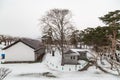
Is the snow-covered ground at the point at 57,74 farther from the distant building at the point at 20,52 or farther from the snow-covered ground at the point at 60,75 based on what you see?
the distant building at the point at 20,52

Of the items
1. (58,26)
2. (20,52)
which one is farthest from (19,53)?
(58,26)

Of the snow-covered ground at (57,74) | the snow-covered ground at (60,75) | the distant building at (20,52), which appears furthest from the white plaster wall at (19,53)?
the snow-covered ground at (60,75)

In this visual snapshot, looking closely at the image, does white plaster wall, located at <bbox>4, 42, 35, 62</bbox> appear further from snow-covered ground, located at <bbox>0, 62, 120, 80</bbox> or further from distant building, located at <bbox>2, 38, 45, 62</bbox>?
snow-covered ground, located at <bbox>0, 62, 120, 80</bbox>

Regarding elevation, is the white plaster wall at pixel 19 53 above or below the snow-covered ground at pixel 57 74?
above

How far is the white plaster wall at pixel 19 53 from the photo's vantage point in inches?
929

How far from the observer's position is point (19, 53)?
23766 millimetres

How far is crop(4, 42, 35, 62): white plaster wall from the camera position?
23.6 metres

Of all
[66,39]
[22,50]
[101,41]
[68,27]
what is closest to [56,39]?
[66,39]

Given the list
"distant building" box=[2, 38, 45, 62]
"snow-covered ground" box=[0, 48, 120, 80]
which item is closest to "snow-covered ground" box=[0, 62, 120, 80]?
"snow-covered ground" box=[0, 48, 120, 80]

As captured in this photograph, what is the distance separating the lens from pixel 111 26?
21.3m

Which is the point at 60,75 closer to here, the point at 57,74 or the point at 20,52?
the point at 57,74

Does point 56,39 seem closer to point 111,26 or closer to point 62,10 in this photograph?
point 62,10

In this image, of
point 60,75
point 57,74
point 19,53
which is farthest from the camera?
point 19,53

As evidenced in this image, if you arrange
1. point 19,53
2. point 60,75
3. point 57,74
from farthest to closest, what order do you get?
1. point 19,53
2. point 57,74
3. point 60,75
